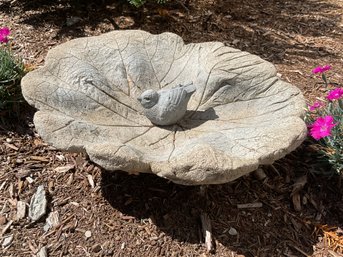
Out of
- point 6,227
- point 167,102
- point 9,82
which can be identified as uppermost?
point 167,102

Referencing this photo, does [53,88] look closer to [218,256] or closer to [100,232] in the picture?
[100,232]

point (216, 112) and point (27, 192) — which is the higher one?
point (216, 112)

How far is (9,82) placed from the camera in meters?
3.09

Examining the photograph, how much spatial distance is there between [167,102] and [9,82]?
1235mm

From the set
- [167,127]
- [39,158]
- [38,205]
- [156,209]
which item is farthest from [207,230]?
[39,158]

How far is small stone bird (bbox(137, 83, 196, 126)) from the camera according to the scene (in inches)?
101

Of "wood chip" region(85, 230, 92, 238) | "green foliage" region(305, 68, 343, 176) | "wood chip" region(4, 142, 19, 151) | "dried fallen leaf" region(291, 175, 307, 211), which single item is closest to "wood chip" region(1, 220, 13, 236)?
"wood chip" region(85, 230, 92, 238)

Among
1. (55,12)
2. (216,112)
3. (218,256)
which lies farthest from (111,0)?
(218,256)

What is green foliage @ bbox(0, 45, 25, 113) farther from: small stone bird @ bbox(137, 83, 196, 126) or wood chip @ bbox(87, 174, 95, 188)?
small stone bird @ bbox(137, 83, 196, 126)

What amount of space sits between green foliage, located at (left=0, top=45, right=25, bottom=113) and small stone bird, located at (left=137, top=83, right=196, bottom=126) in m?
1.04

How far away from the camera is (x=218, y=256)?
2441 mm

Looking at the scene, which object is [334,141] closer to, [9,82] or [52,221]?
[52,221]

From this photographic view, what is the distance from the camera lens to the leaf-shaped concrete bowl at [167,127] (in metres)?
2.04

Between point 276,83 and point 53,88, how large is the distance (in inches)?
54.4
